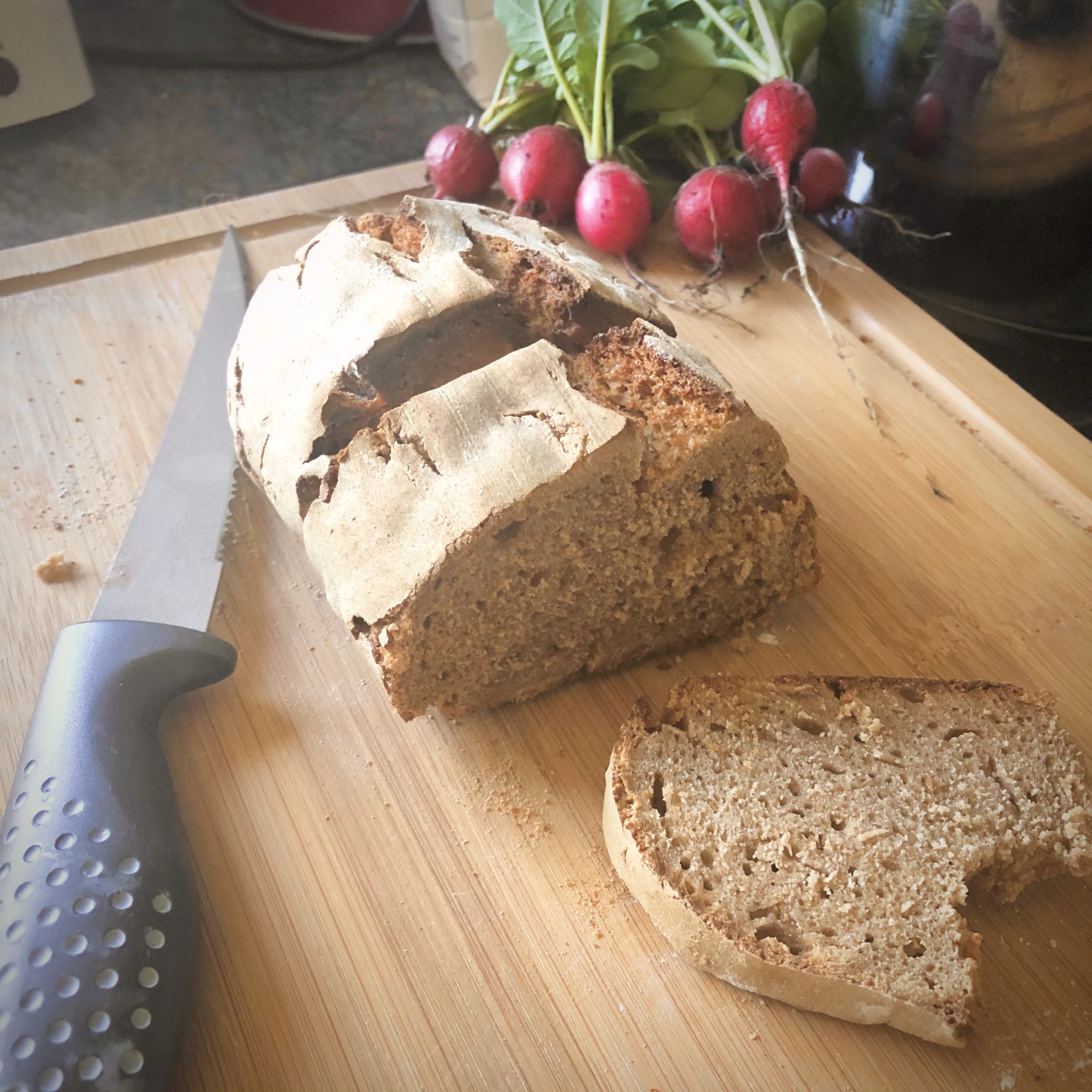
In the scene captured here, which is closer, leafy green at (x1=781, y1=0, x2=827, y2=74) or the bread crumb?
the bread crumb

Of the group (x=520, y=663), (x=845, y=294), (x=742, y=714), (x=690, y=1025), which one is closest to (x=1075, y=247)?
(x=845, y=294)

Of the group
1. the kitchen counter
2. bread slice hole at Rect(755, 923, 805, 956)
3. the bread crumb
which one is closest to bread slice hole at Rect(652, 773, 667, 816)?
bread slice hole at Rect(755, 923, 805, 956)

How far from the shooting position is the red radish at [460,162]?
108 inches

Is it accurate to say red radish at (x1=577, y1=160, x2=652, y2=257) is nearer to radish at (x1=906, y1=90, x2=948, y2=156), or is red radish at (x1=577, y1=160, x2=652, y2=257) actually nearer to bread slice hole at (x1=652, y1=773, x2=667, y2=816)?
radish at (x1=906, y1=90, x2=948, y2=156)

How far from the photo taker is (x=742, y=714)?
5.61ft

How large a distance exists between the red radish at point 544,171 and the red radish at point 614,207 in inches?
2.6

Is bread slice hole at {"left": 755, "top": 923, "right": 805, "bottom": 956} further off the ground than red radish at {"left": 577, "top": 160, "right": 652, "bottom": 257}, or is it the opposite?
red radish at {"left": 577, "top": 160, "right": 652, "bottom": 257}

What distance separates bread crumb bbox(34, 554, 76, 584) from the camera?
1.98 m

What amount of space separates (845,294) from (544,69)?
1114 millimetres

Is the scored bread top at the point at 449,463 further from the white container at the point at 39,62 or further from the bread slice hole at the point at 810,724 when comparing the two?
the white container at the point at 39,62

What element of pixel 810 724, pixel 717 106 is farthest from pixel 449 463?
pixel 717 106

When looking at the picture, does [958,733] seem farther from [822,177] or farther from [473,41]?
[473,41]

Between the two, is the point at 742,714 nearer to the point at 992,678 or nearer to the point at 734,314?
the point at 992,678

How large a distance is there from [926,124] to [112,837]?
228cm
